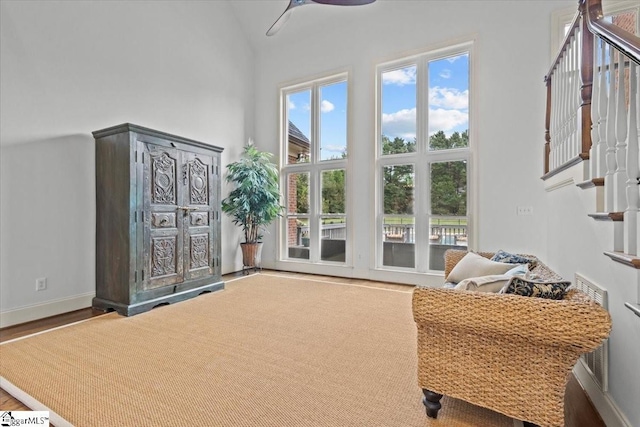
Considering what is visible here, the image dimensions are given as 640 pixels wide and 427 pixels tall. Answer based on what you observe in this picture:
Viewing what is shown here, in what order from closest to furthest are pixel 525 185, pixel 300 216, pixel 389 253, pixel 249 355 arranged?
pixel 249 355 → pixel 525 185 → pixel 389 253 → pixel 300 216

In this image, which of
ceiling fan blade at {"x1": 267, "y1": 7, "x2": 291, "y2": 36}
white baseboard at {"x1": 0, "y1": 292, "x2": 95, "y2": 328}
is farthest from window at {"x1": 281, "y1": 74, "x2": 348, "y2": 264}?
white baseboard at {"x1": 0, "y1": 292, "x2": 95, "y2": 328}

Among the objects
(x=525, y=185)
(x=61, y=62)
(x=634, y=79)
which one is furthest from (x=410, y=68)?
(x=61, y=62)

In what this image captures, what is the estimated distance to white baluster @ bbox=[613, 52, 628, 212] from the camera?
154 centimetres

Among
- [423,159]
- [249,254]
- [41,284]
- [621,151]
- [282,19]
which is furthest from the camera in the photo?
[249,254]

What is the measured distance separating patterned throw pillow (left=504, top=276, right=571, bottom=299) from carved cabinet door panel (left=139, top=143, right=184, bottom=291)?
3464 millimetres

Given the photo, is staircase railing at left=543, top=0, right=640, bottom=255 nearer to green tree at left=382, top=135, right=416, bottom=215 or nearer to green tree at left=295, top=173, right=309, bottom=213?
green tree at left=382, top=135, right=416, bottom=215

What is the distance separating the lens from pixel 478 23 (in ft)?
14.7

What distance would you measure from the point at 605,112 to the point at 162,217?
394 cm

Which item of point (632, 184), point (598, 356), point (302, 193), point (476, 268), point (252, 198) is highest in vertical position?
point (302, 193)

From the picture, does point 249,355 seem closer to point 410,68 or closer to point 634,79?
point 634,79

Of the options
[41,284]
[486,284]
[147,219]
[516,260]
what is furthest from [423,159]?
[41,284]

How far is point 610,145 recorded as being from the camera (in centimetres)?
165

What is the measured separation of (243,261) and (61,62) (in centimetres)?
349

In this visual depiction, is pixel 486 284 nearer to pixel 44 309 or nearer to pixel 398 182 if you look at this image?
pixel 398 182
